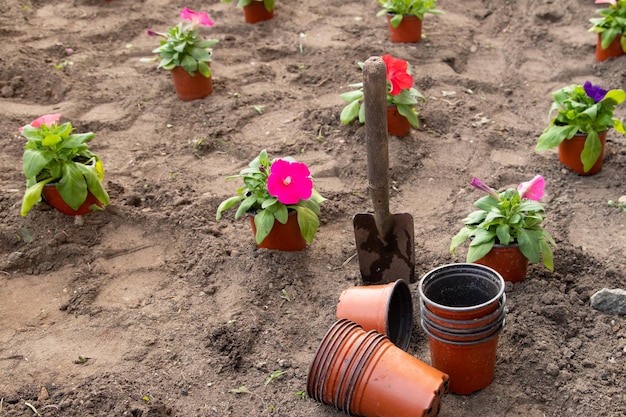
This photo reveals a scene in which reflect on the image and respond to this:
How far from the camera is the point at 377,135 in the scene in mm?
3209

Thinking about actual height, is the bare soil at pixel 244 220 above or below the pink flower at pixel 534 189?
below

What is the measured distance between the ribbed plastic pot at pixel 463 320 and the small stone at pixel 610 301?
658mm

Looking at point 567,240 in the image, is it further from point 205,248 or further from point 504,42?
point 504,42

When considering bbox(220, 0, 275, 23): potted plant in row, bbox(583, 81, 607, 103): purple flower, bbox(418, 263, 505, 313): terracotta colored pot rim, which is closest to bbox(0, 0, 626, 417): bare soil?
bbox(220, 0, 275, 23): potted plant in row

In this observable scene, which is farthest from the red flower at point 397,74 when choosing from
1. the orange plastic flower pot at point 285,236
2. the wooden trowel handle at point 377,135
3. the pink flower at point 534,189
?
the pink flower at point 534,189

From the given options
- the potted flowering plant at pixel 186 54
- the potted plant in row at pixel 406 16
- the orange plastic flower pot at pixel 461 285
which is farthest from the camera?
the potted plant in row at pixel 406 16

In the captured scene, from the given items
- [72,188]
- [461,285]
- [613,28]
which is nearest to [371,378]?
[461,285]

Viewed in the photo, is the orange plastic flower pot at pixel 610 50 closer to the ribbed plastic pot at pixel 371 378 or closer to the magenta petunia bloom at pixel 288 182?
the magenta petunia bloom at pixel 288 182

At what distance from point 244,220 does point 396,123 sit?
1256 millimetres

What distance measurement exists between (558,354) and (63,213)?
2.82 metres

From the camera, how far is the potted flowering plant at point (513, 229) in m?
3.23

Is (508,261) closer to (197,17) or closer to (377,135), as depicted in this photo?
(377,135)

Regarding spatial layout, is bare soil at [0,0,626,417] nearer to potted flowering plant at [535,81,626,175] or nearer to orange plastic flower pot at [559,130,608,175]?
orange plastic flower pot at [559,130,608,175]

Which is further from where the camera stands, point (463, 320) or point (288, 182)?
point (288, 182)
